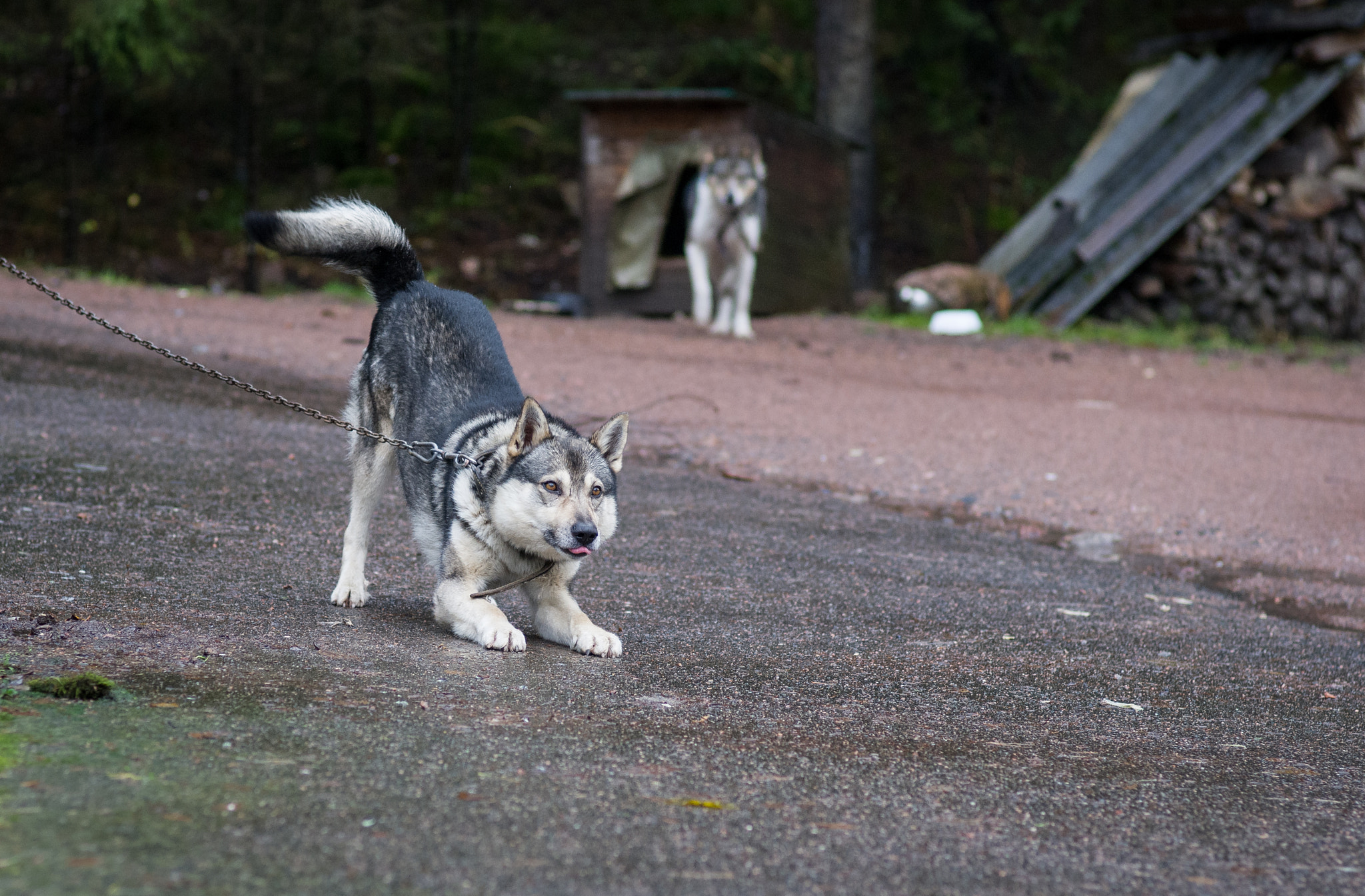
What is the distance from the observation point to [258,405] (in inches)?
365

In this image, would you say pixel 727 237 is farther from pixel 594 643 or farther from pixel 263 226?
pixel 594 643

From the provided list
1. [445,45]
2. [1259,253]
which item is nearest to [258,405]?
[1259,253]

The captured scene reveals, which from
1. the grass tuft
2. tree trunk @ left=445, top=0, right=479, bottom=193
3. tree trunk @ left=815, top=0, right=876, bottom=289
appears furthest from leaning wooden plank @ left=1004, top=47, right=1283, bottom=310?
tree trunk @ left=445, top=0, right=479, bottom=193

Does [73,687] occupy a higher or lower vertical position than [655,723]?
higher

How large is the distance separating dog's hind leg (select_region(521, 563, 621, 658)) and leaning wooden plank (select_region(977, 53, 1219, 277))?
13782 millimetres

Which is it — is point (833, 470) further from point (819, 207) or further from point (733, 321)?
point (819, 207)

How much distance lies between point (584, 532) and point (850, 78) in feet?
52.8

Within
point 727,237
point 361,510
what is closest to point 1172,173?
point 727,237

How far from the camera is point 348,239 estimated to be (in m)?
5.06

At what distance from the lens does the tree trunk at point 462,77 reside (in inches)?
885

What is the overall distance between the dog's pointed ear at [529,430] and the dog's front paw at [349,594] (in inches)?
32.1

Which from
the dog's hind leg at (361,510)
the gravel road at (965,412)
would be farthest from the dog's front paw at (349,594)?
the gravel road at (965,412)

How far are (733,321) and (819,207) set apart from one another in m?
3.88

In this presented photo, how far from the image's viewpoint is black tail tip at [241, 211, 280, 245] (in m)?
4.82
